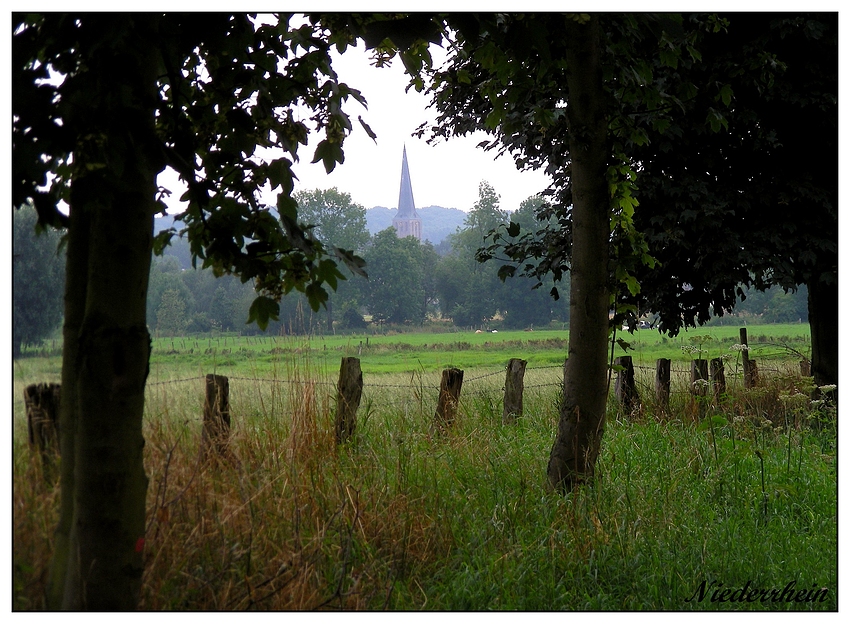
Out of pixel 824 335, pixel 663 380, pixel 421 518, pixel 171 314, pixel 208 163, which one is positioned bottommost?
pixel 421 518

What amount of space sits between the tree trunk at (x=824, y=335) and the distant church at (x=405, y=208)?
4960 mm

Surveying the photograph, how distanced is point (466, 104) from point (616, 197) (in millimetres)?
3166

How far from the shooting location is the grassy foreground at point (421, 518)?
180cm

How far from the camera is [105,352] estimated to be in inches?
63.7

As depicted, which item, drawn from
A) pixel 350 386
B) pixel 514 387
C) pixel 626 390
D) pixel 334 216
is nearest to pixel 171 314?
pixel 334 216

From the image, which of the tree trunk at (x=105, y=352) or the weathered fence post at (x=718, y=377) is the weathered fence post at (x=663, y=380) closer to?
the weathered fence post at (x=718, y=377)

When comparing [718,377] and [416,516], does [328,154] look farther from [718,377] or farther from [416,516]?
[718,377]

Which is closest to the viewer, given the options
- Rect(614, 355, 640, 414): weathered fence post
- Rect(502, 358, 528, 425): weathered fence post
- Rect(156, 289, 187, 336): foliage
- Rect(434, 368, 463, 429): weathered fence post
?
Rect(156, 289, 187, 336): foliage

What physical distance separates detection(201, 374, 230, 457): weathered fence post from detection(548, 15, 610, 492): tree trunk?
1.93 meters

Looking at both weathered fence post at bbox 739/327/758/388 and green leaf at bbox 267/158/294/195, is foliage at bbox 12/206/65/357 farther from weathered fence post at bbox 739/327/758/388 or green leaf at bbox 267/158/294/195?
weathered fence post at bbox 739/327/758/388

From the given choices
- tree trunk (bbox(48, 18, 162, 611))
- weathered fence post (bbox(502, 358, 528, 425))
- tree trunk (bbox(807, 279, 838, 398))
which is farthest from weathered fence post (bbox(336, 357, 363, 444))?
tree trunk (bbox(807, 279, 838, 398))

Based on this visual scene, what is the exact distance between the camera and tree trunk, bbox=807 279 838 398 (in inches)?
265

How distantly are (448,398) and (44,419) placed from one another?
3.75 metres
